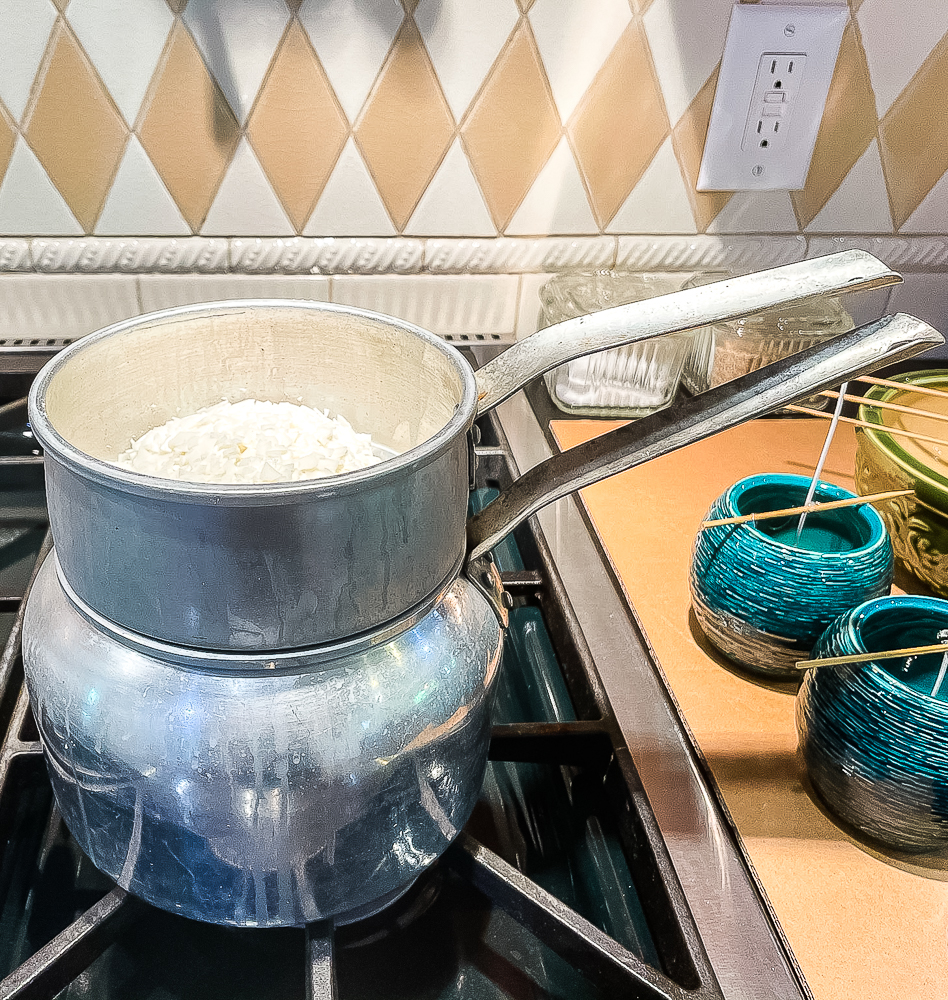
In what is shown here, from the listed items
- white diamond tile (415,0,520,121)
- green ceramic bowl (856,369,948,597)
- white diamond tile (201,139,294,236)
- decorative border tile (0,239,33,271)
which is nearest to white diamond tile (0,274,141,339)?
decorative border tile (0,239,33,271)

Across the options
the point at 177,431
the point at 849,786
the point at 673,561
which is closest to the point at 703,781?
the point at 849,786

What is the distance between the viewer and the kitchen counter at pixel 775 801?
393 millimetres

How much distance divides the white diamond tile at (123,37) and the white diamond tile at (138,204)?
0.16 ft

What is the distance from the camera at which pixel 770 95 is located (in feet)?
2.69

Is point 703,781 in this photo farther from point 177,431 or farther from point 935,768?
point 177,431

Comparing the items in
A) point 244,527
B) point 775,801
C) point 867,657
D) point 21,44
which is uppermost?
point 21,44

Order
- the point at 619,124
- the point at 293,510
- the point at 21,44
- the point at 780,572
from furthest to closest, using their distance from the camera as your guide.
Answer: the point at 619,124 → the point at 21,44 → the point at 780,572 → the point at 293,510

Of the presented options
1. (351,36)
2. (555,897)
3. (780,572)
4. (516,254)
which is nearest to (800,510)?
(780,572)

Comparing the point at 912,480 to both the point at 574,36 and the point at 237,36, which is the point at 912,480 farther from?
the point at 237,36

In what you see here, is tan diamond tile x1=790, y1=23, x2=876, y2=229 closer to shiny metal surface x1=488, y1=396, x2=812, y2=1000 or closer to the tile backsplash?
the tile backsplash

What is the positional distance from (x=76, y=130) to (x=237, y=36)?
174 mm

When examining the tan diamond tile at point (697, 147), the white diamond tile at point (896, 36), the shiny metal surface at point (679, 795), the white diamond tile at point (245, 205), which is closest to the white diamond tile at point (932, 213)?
the white diamond tile at point (896, 36)

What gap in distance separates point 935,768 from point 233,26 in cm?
77

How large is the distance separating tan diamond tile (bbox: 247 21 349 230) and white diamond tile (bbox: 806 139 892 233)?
53cm
